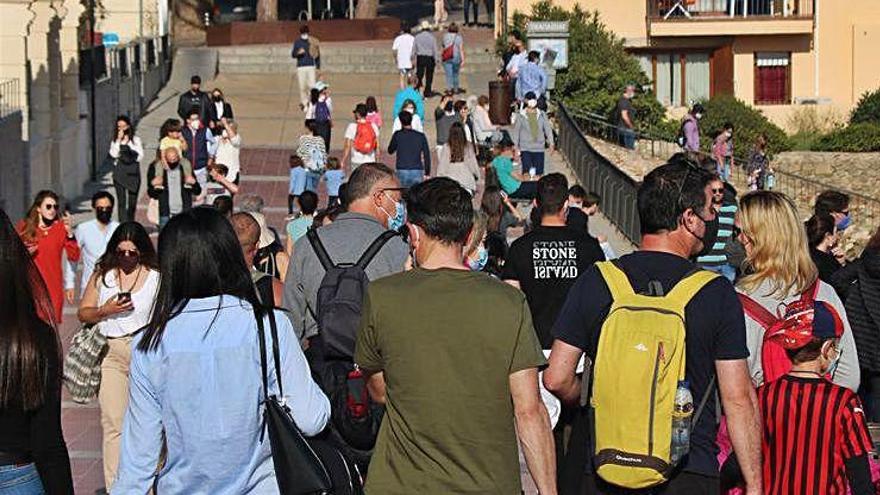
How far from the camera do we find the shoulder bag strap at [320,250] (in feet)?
25.3

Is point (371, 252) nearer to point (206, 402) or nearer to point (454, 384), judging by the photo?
point (454, 384)

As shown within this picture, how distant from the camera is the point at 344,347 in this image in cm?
734

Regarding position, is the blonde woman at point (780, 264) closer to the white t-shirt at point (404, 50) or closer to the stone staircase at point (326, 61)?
the white t-shirt at point (404, 50)

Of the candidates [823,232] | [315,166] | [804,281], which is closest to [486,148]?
[315,166]

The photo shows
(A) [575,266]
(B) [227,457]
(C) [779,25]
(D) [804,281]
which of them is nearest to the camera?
(B) [227,457]

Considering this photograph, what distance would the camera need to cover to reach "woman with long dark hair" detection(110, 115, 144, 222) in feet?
73.6

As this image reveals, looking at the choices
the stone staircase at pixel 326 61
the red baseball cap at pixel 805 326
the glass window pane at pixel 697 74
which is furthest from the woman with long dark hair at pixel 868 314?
the glass window pane at pixel 697 74

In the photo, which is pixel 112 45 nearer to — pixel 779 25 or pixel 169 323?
pixel 779 25

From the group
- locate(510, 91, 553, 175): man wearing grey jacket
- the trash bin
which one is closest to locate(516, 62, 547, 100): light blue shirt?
the trash bin

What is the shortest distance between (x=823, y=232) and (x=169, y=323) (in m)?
5.23

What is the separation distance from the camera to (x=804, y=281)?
739 cm

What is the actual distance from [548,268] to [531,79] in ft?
74.0

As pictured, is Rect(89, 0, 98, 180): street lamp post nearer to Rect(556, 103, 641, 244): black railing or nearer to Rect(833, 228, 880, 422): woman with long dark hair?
Rect(556, 103, 641, 244): black railing

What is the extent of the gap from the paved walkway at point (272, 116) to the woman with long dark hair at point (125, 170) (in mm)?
1578
